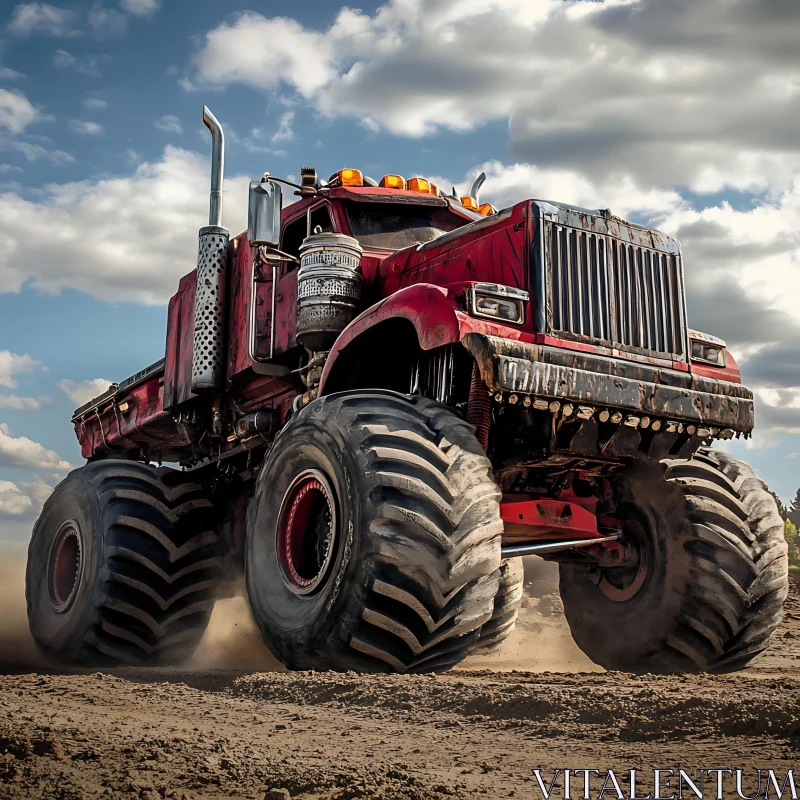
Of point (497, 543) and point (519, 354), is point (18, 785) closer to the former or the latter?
point (497, 543)

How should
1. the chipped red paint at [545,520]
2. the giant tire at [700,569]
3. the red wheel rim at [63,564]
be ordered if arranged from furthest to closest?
1. the red wheel rim at [63,564]
2. the giant tire at [700,569]
3. the chipped red paint at [545,520]

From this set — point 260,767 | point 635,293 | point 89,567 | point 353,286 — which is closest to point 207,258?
point 353,286

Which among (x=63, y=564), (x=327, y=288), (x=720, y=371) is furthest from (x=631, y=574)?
(x=63, y=564)

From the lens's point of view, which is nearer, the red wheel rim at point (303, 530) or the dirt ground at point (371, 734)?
the dirt ground at point (371, 734)

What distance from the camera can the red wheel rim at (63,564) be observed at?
28.7 feet

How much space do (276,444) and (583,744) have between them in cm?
329

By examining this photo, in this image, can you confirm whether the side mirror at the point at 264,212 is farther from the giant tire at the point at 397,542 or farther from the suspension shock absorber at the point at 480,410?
the suspension shock absorber at the point at 480,410

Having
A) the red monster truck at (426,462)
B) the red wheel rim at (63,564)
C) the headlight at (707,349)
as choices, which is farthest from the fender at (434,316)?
the red wheel rim at (63,564)

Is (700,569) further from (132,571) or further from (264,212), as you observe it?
(132,571)

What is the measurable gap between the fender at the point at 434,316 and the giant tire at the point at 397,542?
0.39m

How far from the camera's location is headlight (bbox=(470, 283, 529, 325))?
215 inches

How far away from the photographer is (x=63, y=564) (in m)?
Answer: 8.98

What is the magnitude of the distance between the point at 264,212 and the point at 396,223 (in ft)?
4.44

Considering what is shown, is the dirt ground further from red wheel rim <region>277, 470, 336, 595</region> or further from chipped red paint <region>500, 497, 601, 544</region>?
chipped red paint <region>500, 497, 601, 544</region>
